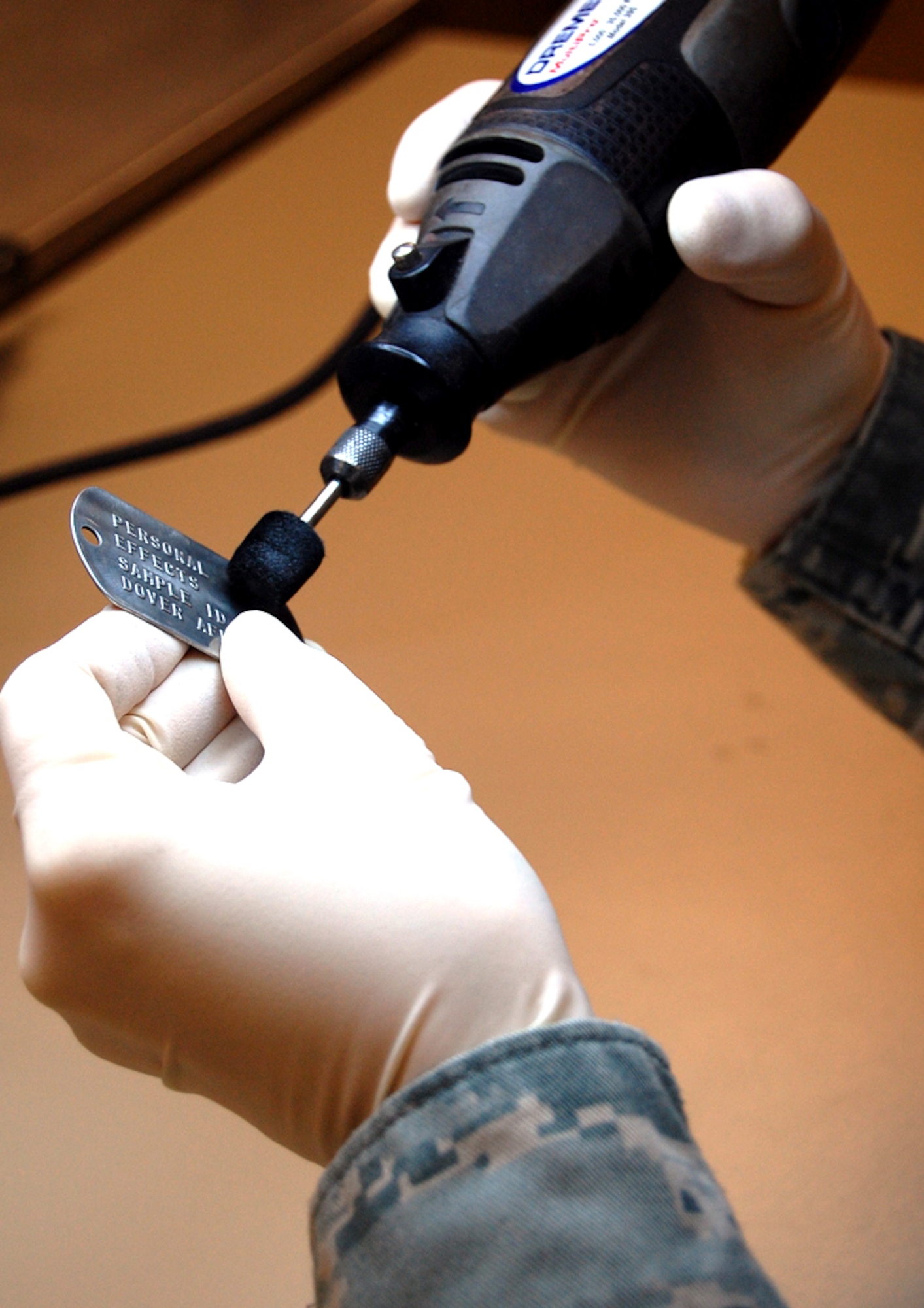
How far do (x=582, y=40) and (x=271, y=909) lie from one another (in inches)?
17.0

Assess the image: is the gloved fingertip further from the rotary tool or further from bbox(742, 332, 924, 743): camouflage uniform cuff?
bbox(742, 332, 924, 743): camouflage uniform cuff

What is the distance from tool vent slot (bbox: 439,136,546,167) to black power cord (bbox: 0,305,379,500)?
0.88 feet

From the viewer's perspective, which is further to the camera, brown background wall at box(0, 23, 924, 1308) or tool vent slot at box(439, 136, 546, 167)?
brown background wall at box(0, 23, 924, 1308)

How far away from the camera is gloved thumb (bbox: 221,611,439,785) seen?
0.42m

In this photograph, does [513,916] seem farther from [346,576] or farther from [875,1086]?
[346,576]

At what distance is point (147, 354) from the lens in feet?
3.03

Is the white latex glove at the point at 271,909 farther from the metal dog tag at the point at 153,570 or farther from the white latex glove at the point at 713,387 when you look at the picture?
the white latex glove at the point at 713,387

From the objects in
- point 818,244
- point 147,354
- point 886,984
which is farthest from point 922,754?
point 147,354

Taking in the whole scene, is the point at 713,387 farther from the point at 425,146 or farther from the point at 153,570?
the point at 153,570

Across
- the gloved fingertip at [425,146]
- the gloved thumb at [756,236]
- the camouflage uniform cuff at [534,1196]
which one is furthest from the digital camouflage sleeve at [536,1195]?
the gloved fingertip at [425,146]

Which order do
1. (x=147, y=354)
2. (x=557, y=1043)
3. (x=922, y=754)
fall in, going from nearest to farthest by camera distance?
(x=557, y=1043), (x=922, y=754), (x=147, y=354)

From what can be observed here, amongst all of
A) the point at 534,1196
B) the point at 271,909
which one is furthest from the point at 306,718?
the point at 534,1196

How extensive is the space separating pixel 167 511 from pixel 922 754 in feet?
1.98

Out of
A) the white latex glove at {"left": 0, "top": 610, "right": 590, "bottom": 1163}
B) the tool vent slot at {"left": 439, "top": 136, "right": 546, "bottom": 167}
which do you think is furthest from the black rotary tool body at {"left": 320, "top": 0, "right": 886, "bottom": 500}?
the white latex glove at {"left": 0, "top": 610, "right": 590, "bottom": 1163}
